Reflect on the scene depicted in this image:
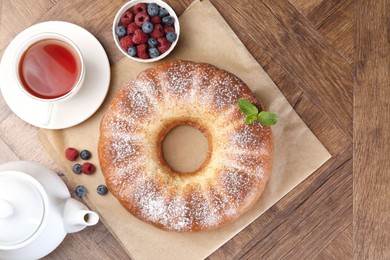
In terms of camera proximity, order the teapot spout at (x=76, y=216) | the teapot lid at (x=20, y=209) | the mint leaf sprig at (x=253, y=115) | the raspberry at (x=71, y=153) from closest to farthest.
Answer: the teapot lid at (x=20, y=209) → the teapot spout at (x=76, y=216) → the mint leaf sprig at (x=253, y=115) → the raspberry at (x=71, y=153)

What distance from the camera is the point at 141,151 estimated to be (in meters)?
1.66

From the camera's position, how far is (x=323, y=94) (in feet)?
5.84

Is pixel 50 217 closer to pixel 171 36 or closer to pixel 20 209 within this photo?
pixel 20 209

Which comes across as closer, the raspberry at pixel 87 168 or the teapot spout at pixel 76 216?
the teapot spout at pixel 76 216

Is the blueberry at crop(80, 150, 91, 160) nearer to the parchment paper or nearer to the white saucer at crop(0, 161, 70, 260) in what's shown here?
the parchment paper

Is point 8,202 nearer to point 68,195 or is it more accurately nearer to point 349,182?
point 68,195

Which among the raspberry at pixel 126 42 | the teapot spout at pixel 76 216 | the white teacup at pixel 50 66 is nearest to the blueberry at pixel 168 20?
the raspberry at pixel 126 42

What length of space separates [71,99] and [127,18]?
0.98 ft

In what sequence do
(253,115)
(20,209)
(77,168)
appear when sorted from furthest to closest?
1. (77,168)
2. (253,115)
3. (20,209)

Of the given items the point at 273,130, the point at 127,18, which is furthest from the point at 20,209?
the point at 273,130

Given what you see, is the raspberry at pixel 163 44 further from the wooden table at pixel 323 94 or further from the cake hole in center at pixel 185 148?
the cake hole in center at pixel 185 148

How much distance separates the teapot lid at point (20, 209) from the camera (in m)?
1.39

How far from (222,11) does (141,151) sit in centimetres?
→ 52

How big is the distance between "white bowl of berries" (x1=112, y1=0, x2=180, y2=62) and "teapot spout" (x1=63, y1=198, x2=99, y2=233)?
0.48m
